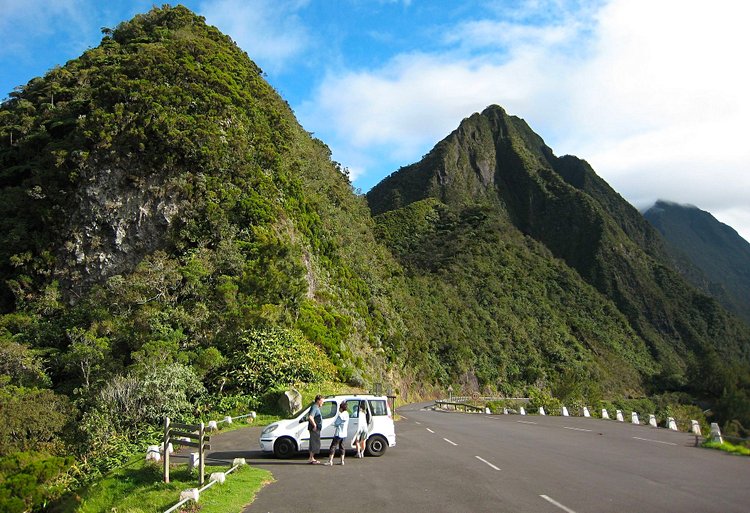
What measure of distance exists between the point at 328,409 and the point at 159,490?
4715 millimetres

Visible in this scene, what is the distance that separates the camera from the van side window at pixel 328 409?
13977 millimetres

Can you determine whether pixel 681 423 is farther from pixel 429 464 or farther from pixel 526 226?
pixel 526 226

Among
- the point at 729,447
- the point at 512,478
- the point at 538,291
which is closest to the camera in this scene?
the point at 512,478

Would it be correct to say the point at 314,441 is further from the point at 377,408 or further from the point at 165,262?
the point at 165,262

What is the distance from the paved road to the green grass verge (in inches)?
24.9

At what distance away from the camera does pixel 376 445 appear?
14320mm

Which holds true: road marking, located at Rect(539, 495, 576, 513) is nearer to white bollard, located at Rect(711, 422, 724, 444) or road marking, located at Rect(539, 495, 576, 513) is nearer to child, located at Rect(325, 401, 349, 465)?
child, located at Rect(325, 401, 349, 465)

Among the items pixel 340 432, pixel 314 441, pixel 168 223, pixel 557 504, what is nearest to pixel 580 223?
pixel 168 223

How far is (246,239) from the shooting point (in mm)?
30516

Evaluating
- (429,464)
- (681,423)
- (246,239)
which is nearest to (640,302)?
(681,423)

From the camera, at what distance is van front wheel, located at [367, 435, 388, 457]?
46.9 ft

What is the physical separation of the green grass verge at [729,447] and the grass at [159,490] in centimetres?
1314

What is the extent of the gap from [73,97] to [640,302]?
13452cm

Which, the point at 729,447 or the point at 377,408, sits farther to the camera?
the point at 729,447
